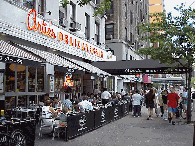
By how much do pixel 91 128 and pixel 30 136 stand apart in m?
3.67

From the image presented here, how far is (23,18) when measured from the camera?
1301cm

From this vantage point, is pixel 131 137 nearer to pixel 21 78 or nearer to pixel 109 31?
pixel 21 78

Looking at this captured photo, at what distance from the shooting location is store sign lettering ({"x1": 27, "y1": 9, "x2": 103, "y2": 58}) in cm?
1362

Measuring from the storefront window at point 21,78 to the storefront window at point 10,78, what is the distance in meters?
0.39

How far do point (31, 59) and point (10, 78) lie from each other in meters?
3.19

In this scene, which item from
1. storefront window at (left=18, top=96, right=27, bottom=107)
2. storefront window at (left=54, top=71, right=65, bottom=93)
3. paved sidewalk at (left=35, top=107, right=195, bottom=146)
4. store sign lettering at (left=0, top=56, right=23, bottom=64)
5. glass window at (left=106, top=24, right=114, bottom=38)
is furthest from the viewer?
glass window at (left=106, top=24, right=114, bottom=38)

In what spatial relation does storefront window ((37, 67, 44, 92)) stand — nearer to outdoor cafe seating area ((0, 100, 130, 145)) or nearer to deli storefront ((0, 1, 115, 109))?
deli storefront ((0, 1, 115, 109))

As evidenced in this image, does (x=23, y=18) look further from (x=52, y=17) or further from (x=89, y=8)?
(x=89, y=8)

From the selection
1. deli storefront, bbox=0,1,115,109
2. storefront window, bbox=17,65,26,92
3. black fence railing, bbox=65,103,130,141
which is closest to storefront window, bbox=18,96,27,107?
deli storefront, bbox=0,1,115,109

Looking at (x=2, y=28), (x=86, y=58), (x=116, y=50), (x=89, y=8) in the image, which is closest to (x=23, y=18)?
(x=2, y=28)

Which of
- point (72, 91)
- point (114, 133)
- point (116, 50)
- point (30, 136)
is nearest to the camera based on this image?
point (30, 136)

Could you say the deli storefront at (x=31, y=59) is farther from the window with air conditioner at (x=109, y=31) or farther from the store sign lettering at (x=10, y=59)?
the window with air conditioner at (x=109, y=31)

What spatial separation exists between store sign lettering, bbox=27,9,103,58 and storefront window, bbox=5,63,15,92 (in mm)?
2437

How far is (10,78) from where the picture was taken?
1210 centimetres
